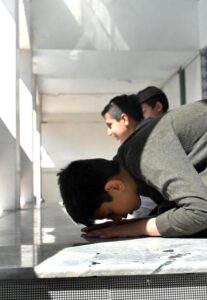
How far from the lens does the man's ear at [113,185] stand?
5.05 ft

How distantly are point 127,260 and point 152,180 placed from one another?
32cm

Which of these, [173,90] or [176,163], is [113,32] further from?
[176,163]

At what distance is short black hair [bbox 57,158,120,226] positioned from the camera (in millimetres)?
1521

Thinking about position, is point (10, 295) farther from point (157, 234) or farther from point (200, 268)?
point (157, 234)

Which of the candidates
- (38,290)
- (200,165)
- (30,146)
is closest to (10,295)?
(38,290)

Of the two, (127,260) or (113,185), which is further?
(113,185)

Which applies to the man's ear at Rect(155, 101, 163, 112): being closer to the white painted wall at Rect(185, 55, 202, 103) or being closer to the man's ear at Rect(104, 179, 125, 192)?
the man's ear at Rect(104, 179, 125, 192)

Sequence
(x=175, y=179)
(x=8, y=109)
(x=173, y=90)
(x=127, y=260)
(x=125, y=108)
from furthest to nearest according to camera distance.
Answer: (x=173, y=90) < (x=8, y=109) < (x=125, y=108) < (x=175, y=179) < (x=127, y=260)

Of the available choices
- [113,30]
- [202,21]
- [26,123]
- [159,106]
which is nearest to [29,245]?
[159,106]

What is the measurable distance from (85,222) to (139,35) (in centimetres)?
406

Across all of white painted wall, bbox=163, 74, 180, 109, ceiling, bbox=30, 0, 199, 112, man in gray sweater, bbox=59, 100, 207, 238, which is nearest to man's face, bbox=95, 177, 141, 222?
man in gray sweater, bbox=59, 100, 207, 238

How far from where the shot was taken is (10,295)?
1.14m

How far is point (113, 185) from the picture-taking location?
1547 mm

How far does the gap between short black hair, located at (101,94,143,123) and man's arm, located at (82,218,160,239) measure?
1148 mm
